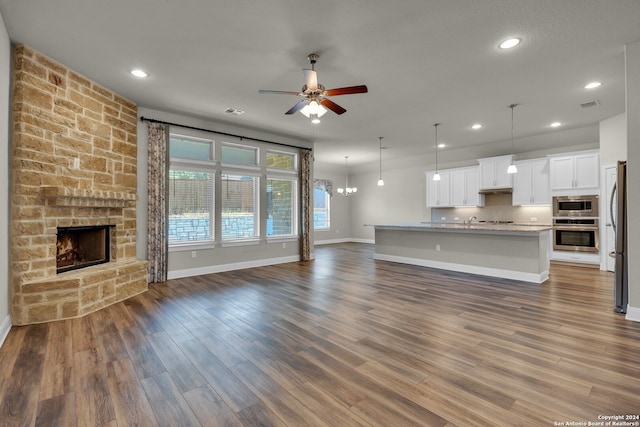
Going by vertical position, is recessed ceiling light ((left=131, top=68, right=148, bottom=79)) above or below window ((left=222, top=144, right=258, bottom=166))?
above

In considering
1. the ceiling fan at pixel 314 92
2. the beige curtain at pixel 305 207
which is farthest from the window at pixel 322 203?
the ceiling fan at pixel 314 92

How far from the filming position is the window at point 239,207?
20.1 ft

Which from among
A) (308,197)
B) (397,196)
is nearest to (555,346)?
(308,197)

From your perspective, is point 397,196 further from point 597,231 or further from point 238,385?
point 238,385

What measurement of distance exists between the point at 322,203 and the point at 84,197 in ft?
26.7

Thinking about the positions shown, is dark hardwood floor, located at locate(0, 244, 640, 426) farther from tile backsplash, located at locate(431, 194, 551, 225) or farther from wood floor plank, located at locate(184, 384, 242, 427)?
tile backsplash, located at locate(431, 194, 551, 225)

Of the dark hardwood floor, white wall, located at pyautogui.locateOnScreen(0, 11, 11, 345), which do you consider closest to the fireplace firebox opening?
white wall, located at pyautogui.locateOnScreen(0, 11, 11, 345)

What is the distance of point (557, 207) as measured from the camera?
6.62 meters

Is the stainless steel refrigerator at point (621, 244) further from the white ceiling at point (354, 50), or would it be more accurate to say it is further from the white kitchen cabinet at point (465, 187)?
the white kitchen cabinet at point (465, 187)

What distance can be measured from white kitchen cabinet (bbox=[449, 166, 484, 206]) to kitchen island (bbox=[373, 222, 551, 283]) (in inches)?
88.6

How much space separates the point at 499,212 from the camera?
8.09m

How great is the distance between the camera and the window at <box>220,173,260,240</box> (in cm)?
612

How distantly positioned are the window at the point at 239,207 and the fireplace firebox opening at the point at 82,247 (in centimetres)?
209

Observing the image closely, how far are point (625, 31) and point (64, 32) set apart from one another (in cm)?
554
